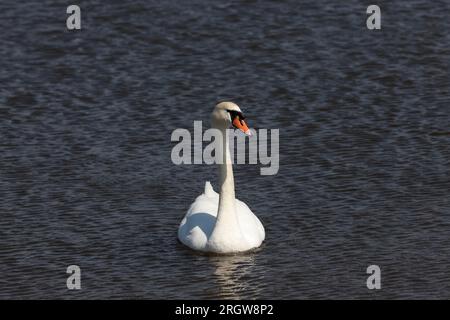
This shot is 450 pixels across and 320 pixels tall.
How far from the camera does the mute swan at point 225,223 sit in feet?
56.4

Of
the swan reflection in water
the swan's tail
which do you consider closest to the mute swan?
the swan reflection in water

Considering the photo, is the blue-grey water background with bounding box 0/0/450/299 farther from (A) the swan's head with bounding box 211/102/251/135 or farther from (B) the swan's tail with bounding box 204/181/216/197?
(A) the swan's head with bounding box 211/102/251/135

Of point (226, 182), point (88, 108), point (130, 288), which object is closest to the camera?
point (130, 288)

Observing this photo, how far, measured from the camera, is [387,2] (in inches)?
1096

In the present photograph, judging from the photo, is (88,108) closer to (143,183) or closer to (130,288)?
(143,183)

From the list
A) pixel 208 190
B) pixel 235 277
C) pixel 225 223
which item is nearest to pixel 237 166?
pixel 208 190

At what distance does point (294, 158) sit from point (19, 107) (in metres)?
5.30

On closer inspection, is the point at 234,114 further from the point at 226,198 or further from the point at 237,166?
the point at 237,166

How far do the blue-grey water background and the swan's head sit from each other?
164 centimetres

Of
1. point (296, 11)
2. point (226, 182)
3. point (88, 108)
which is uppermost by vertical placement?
point (296, 11)

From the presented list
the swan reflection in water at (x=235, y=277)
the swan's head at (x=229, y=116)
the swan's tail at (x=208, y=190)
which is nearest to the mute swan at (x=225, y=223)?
the swan's head at (x=229, y=116)

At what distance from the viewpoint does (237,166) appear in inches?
806

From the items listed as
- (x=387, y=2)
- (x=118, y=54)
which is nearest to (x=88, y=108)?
(x=118, y=54)

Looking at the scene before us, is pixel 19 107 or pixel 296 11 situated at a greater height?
pixel 296 11
